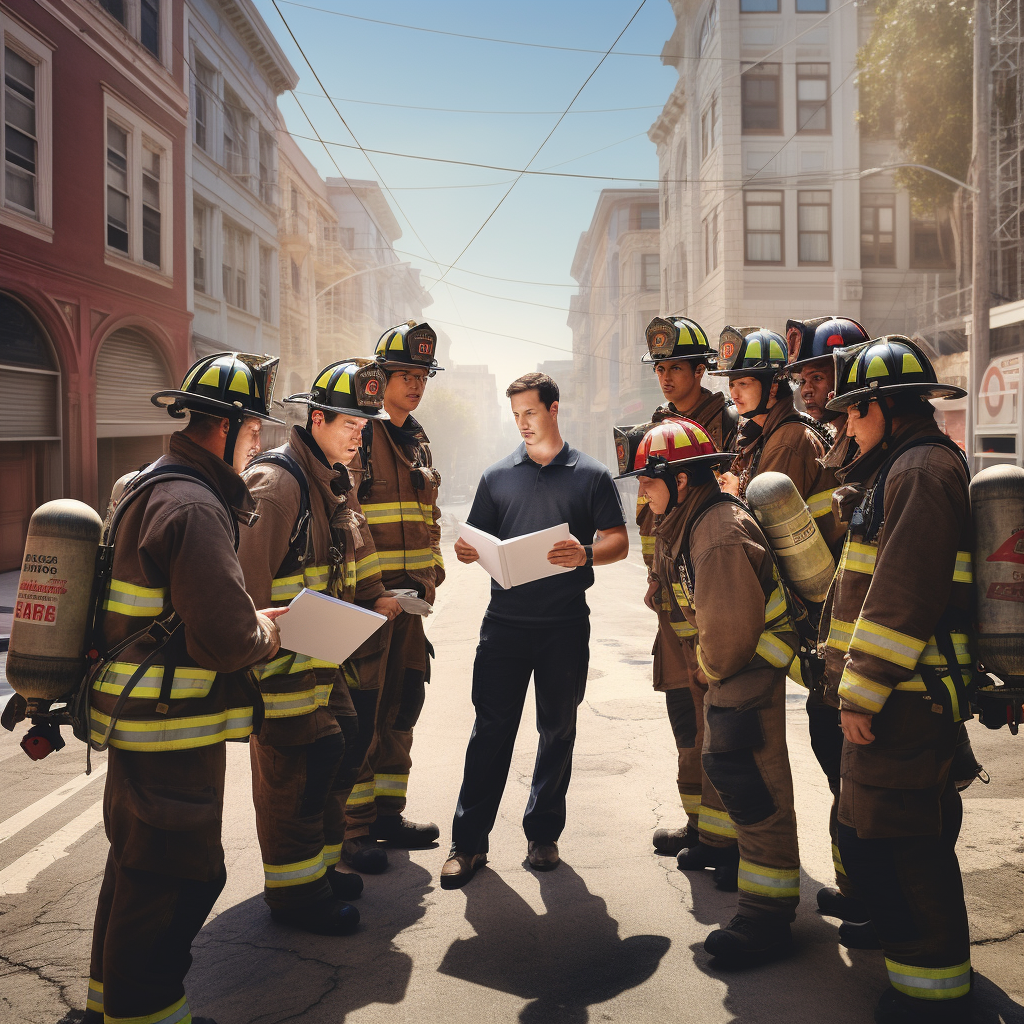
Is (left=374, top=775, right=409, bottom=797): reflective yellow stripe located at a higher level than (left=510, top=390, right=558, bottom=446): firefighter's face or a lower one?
lower

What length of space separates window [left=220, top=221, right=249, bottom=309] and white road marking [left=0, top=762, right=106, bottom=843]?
20.2m

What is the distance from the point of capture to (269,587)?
3406 millimetres

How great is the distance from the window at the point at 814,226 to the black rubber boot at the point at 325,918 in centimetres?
2741

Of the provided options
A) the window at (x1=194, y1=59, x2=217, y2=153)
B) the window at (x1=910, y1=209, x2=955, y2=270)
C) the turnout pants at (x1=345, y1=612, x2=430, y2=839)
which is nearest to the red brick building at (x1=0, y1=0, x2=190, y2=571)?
the window at (x1=194, y1=59, x2=217, y2=153)

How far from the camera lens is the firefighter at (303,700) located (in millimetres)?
3412

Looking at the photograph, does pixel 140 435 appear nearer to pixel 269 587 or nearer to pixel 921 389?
pixel 269 587

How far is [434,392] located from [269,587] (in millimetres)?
71832

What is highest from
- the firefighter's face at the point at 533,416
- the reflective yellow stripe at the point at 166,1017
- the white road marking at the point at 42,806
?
the firefighter's face at the point at 533,416

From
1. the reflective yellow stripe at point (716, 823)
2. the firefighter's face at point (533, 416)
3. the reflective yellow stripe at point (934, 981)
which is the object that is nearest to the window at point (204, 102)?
the firefighter's face at point (533, 416)

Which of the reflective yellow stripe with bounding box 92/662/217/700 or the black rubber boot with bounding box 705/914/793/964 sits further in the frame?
the black rubber boot with bounding box 705/914/793/964

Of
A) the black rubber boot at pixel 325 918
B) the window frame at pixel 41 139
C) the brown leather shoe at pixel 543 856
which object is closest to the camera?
the black rubber boot at pixel 325 918

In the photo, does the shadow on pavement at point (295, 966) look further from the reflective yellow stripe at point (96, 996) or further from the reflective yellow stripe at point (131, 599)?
the reflective yellow stripe at point (131, 599)

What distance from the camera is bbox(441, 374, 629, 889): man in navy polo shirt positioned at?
13.6 ft

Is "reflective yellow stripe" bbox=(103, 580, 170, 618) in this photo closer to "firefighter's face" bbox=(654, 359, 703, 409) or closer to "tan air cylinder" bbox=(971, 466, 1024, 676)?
"tan air cylinder" bbox=(971, 466, 1024, 676)
